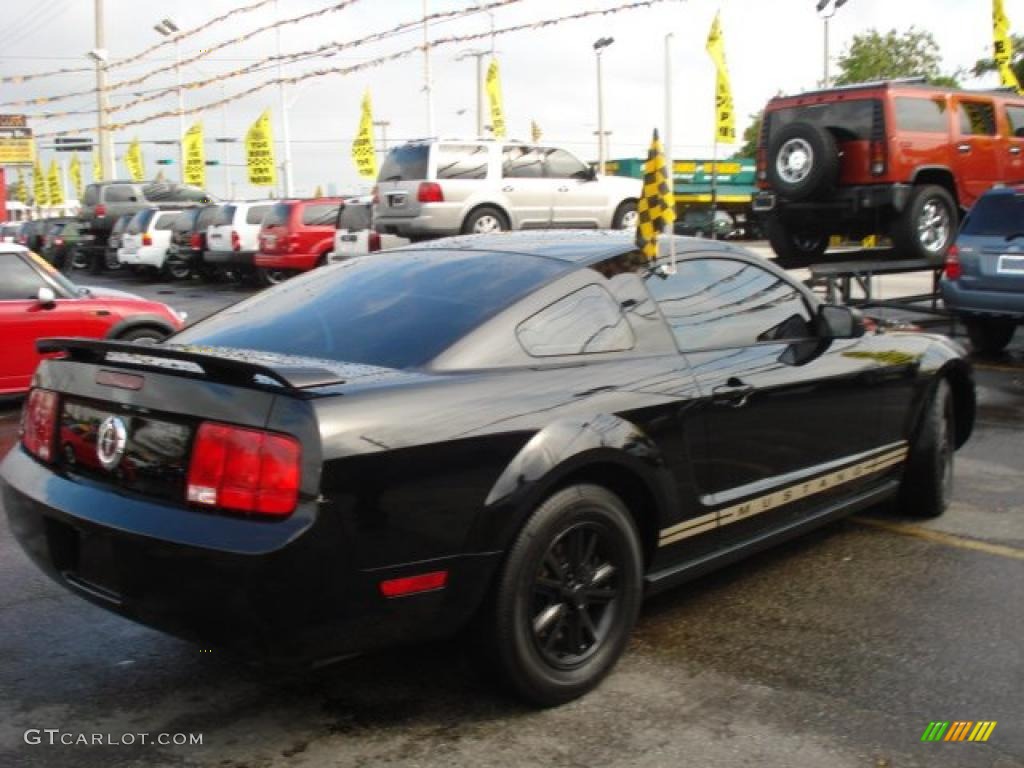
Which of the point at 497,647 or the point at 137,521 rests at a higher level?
the point at 137,521

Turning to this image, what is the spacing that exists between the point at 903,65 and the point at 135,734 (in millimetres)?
55702

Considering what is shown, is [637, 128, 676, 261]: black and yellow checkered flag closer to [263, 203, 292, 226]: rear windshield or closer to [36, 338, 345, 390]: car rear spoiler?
[36, 338, 345, 390]: car rear spoiler

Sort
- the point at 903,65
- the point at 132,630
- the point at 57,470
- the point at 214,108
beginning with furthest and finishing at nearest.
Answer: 1. the point at 903,65
2. the point at 214,108
3. the point at 132,630
4. the point at 57,470

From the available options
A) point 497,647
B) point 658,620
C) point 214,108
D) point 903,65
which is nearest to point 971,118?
point 658,620

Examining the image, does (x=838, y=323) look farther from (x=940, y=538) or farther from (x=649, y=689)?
(x=649, y=689)

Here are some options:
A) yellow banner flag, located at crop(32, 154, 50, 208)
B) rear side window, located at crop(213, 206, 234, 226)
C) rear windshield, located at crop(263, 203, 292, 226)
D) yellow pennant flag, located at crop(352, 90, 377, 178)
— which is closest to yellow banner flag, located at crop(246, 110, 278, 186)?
yellow pennant flag, located at crop(352, 90, 377, 178)

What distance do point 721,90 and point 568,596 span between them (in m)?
25.7

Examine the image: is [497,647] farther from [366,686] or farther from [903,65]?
[903,65]

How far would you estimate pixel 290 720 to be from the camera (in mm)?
3252

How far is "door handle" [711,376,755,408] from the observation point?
3.93 meters

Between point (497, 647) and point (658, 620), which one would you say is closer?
point (497, 647)

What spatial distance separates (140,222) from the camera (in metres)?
26.3

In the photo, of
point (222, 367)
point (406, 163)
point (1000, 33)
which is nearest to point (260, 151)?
point (406, 163)

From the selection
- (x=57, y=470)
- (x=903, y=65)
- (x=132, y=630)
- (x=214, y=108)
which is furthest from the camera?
(x=903, y=65)
